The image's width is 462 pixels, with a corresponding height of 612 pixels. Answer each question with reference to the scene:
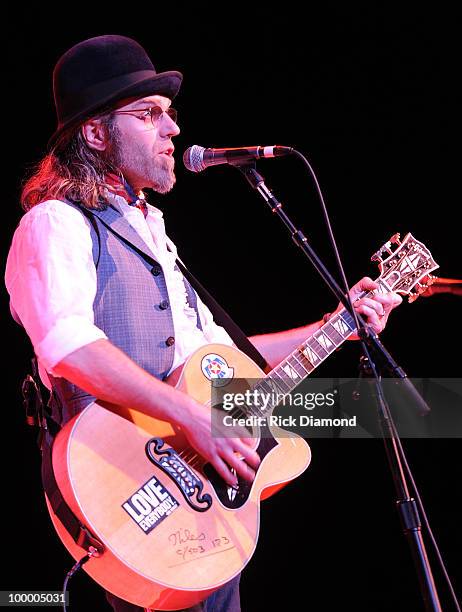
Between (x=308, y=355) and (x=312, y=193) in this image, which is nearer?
(x=308, y=355)

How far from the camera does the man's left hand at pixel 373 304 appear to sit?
8.54 ft

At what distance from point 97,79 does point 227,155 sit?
2.19 ft

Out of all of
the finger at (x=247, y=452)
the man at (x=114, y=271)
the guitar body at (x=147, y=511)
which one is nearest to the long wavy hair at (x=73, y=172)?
the man at (x=114, y=271)

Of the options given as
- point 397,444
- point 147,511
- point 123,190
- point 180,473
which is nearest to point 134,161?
point 123,190

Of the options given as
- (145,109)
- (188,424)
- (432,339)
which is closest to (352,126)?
(432,339)

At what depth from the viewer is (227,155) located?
2305 mm

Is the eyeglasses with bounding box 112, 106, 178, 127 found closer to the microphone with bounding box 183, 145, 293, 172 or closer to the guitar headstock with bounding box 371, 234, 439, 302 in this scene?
the microphone with bounding box 183, 145, 293, 172

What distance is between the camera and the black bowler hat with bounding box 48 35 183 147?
2.58m

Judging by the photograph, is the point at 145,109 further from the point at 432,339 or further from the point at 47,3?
the point at 432,339

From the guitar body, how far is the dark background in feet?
4.73

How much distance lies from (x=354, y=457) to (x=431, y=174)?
5.22 ft

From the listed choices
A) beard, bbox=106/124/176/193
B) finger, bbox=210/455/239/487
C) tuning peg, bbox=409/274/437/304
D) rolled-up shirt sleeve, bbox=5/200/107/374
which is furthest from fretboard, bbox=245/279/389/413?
beard, bbox=106/124/176/193

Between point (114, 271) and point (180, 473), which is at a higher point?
point (114, 271)

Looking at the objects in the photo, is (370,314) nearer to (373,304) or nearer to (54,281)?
(373,304)
